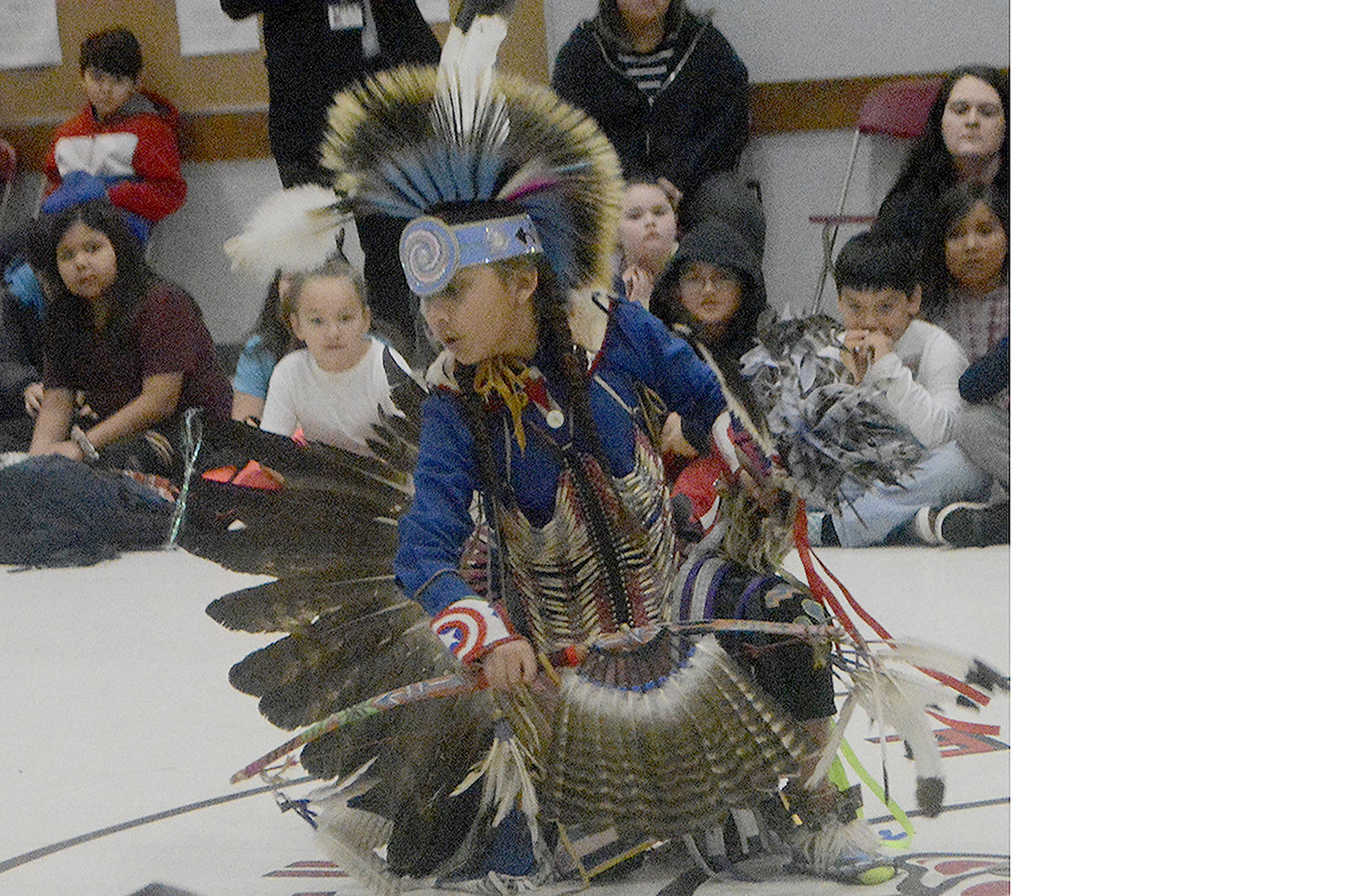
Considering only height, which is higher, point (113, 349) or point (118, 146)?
Answer: point (118, 146)

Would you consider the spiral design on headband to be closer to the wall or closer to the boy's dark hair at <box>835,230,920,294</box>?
the wall

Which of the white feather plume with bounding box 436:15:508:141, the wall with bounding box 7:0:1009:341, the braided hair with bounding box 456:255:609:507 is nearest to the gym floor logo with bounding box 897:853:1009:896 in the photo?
the braided hair with bounding box 456:255:609:507

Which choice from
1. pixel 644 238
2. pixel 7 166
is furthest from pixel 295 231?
pixel 7 166

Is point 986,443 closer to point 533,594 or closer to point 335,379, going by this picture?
point 533,594

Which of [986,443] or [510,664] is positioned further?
[986,443]

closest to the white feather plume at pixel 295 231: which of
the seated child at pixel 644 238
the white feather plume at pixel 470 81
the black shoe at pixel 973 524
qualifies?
the white feather plume at pixel 470 81

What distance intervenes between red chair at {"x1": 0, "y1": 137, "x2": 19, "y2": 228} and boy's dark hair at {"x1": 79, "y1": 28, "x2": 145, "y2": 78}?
0.11 m

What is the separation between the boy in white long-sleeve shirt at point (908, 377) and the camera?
4.06ft

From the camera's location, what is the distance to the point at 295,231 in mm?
1036

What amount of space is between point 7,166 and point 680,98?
564 millimetres

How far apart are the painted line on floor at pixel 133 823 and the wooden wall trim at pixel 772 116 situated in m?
0.50

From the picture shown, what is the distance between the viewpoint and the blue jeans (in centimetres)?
126
